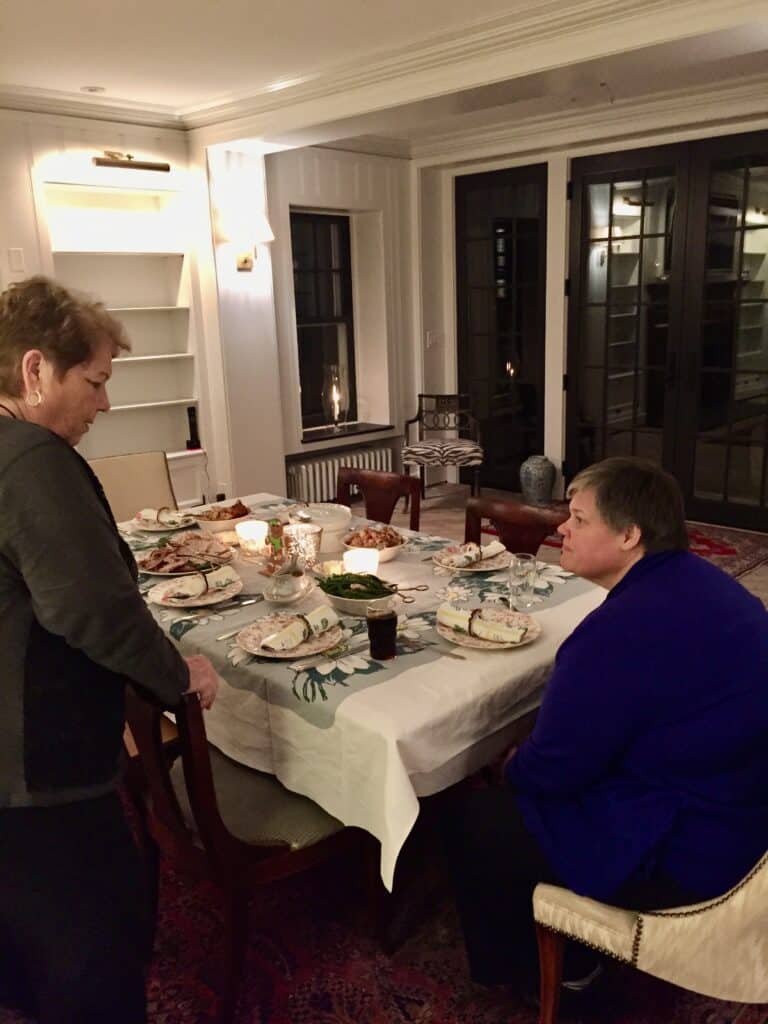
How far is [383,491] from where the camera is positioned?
3.21 metres

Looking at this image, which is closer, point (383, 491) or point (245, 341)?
point (383, 491)

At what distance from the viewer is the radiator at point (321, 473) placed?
5.78m

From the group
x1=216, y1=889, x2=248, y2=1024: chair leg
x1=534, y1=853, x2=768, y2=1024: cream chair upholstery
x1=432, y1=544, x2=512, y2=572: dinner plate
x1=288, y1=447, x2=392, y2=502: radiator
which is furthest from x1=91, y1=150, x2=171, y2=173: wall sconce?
x1=534, y1=853, x2=768, y2=1024: cream chair upholstery

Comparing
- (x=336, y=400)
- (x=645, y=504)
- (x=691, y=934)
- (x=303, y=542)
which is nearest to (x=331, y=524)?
(x=303, y=542)

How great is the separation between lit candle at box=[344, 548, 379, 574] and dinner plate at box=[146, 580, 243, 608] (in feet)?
0.97

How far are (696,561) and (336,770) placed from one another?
2.58 ft

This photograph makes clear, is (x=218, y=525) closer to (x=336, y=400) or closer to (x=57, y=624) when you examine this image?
(x=57, y=624)

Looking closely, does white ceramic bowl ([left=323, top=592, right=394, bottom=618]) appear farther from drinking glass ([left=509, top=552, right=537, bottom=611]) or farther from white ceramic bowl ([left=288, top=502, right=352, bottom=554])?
white ceramic bowl ([left=288, top=502, right=352, bottom=554])

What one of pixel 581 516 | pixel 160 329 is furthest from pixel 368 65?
pixel 581 516

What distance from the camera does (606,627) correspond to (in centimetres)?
141

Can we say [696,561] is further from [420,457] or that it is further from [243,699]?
[420,457]

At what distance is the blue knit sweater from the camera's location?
53.0 inches

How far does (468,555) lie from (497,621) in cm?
49

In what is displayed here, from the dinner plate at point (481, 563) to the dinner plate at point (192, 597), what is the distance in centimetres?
56
